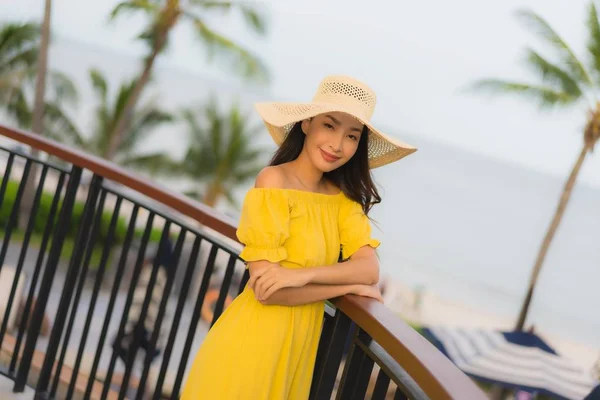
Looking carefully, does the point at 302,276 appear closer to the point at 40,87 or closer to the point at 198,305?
the point at 198,305

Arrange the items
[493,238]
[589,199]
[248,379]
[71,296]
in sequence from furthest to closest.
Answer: [589,199] < [493,238] < [71,296] < [248,379]

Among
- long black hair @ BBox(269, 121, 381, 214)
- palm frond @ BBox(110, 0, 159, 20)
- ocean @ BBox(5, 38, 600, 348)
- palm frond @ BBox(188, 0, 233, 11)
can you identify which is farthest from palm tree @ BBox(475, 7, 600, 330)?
long black hair @ BBox(269, 121, 381, 214)

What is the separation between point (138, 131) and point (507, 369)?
17.1 m

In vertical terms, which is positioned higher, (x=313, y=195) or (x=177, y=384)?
(x=313, y=195)

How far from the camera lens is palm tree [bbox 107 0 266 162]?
21328 millimetres

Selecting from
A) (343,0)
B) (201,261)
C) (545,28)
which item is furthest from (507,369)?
(343,0)

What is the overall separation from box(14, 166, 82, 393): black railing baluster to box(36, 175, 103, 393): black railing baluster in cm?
3

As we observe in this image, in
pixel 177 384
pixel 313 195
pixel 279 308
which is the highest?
pixel 313 195

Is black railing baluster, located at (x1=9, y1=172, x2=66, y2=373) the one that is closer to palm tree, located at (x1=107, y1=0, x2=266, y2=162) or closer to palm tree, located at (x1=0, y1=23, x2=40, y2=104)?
palm tree, located at (x1=107, y1=0, x2=266, y2=162)

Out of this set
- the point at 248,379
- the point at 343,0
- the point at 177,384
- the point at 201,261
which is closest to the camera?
the point at 248,379

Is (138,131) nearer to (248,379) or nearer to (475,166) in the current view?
(248,379)

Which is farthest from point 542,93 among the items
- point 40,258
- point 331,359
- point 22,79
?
point 331,359

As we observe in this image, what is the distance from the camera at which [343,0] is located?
230 ft

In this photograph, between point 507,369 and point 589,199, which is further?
point 589,199
